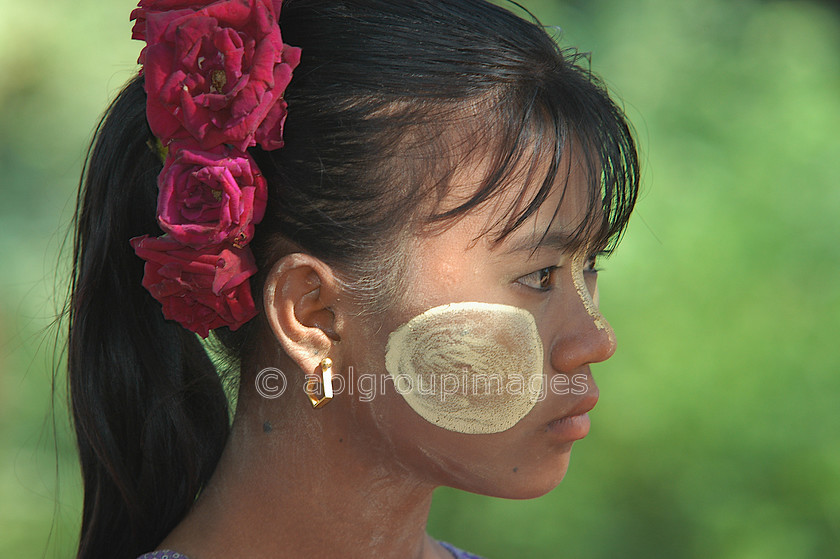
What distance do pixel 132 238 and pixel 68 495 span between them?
230 centimetres

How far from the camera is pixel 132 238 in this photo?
1433 millimetres

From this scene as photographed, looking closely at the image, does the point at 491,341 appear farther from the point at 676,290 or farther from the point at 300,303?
the point at 676,290

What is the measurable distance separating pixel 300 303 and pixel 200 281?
0.16 metres

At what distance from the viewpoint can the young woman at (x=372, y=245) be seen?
1.27m

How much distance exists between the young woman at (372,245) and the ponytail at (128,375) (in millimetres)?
110

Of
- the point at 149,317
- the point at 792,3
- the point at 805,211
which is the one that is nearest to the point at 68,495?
the point at 149,317

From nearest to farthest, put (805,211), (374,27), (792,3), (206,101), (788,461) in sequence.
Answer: (206,101) < (374,27) < (788,461) < (805,211) < (792,3)

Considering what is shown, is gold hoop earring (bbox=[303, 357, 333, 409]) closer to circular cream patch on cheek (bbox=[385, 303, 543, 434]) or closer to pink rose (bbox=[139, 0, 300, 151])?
circular cream patch on cheek (bbox=[385, 303, 543, 434])

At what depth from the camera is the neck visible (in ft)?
4.55

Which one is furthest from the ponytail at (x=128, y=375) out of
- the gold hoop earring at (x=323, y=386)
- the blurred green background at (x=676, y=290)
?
the blurred green background at (x=676, y=290)

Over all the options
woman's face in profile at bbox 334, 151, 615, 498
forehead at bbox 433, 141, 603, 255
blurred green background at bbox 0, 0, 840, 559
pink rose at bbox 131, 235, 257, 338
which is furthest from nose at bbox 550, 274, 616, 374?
blurred green background at bbox 0, 0, 840, 559

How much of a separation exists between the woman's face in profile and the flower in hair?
245 mm

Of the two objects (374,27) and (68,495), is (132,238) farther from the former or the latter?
(68,495)

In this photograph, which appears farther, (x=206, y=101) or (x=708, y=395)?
(x=708, y=395)
